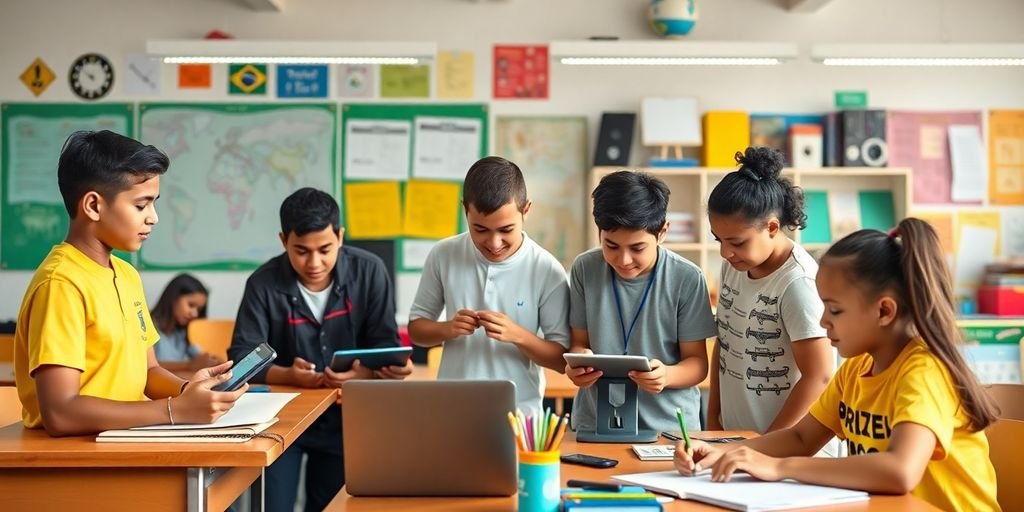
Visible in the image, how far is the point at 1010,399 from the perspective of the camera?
2.37 meters

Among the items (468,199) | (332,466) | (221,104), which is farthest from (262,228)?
(468,199)

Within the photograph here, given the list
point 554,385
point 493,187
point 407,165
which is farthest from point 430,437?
point 407,165

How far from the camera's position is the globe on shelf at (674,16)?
18.6 feet

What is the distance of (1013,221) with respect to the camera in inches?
236

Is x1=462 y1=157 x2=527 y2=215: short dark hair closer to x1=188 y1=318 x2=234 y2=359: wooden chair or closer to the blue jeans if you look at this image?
the blue jeans

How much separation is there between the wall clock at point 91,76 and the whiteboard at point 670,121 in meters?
3.08

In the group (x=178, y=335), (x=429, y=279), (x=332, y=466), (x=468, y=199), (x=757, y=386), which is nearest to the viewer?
(x=757, y=386)

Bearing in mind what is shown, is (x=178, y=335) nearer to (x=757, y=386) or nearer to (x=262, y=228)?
(x=262, y=228)

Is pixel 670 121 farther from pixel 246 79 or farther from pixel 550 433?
pixel 550 433

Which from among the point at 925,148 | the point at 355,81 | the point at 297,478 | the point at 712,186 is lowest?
the point at 297,478

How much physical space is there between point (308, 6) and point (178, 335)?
208 centimetres

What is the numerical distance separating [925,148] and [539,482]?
5.16 metres

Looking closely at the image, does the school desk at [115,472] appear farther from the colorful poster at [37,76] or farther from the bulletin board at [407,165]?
the colorful poster at [37,76]

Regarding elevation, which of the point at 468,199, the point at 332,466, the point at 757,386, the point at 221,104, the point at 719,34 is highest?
the point at 719,34
